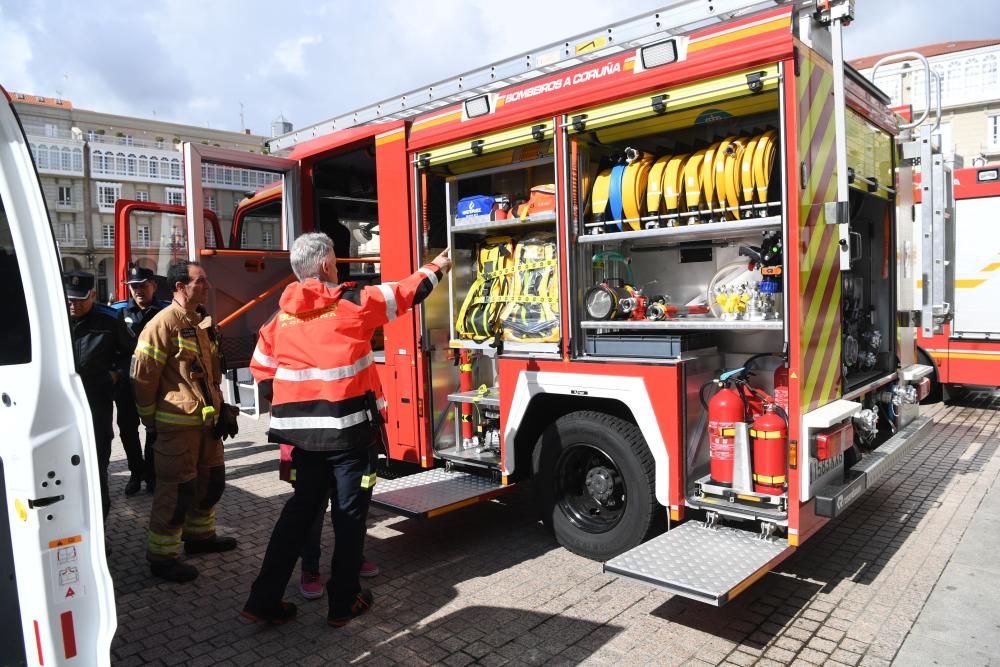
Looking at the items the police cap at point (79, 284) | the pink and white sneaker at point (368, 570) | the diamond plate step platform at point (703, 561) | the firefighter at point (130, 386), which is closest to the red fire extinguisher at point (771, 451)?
the diamond plate step platform at point (703, 561)

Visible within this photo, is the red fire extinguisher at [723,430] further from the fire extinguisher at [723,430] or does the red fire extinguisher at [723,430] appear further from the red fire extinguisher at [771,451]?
the red fire extinguisher at [771,451]

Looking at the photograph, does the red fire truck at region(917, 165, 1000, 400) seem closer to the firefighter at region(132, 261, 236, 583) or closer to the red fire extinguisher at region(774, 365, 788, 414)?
the red fire extinguisher at region(774, 365, 788, 414)

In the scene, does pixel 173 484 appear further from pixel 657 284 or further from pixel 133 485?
pixel 657 284

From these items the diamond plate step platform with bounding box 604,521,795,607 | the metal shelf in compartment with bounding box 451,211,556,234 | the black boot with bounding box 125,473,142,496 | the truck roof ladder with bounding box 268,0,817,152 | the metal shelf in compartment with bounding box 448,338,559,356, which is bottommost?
the black boot with bounding box 125,473,142,496

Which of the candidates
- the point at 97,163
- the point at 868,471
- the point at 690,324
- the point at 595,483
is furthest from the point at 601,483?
the point at 97,163

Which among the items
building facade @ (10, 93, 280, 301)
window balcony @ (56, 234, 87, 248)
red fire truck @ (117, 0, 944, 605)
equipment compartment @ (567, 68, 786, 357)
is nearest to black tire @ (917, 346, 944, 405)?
red fire truck @ (117, 0, 944, 605)

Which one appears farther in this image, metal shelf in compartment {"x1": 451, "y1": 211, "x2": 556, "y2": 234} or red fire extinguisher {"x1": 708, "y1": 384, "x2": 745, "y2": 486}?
metal shelf in compartment {"x1": 451, "y1": 211, "x2": 556, "y2": 234}

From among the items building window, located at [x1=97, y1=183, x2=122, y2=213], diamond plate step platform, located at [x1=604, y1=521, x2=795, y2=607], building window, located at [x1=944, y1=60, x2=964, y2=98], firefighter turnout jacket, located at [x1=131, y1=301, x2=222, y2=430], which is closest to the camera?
diamond plate step platform, located at [x1=604, y1=521, x2=795, y2=607]

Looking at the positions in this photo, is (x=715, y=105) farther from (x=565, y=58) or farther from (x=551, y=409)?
(x=551, y=409)

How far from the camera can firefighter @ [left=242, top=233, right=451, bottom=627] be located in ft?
11.3

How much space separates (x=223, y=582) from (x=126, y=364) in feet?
6.61

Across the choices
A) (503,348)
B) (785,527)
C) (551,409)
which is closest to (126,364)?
(503,348)

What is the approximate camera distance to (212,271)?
5.57m

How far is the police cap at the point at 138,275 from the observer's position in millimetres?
5715
